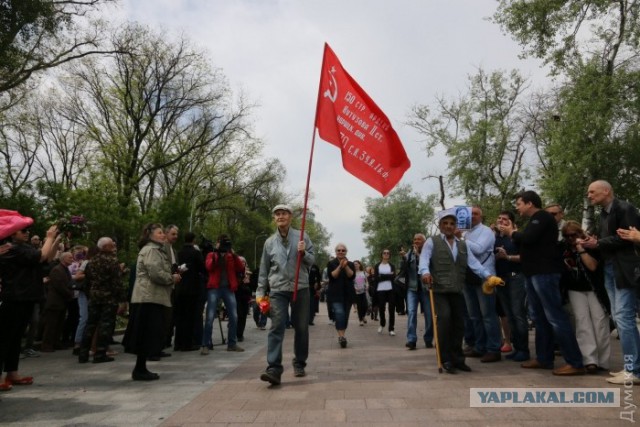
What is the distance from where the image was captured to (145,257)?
6457 mm

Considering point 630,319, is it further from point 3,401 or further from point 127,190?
point 127,190

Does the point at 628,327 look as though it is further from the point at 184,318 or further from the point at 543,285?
the point at 184,318

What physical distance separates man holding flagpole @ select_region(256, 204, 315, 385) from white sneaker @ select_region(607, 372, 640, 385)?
339cm

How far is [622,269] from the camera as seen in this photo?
5.30 m

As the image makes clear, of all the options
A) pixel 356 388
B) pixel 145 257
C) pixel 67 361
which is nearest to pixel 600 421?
pixel 356 388

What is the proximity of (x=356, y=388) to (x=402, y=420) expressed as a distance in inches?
54.8

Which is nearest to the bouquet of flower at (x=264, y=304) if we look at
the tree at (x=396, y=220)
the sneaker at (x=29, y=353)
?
the sneaker at (x=29, y=353)

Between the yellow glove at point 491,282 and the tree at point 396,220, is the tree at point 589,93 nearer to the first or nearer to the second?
the yellow glove at point 491,282

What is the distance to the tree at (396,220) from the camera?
74.2 metres

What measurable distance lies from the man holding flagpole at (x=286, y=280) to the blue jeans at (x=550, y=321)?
2.84m

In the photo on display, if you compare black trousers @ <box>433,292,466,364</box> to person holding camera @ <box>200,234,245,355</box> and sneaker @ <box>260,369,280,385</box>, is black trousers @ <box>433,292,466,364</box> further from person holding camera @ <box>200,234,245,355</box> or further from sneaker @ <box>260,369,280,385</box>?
person holding camera @ <box>200,234,245,355</box>

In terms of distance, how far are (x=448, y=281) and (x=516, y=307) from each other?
1499 millimetres

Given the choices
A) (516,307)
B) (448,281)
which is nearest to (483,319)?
(516,307)

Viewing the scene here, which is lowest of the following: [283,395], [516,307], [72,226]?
[283,395]
